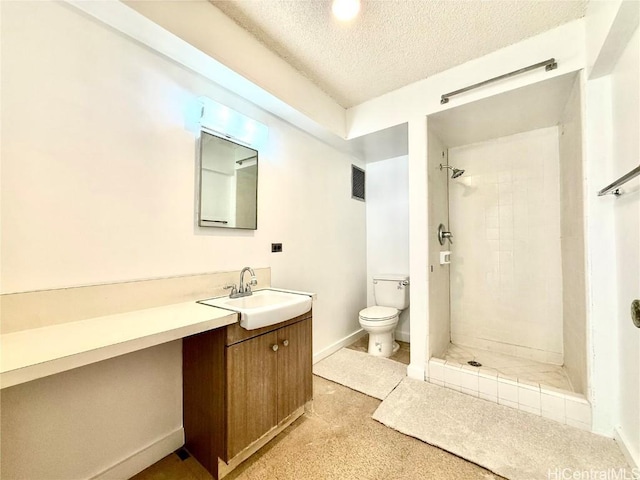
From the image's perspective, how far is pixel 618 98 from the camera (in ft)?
4.63

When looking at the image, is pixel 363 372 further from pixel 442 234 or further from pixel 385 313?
pixel 442 234

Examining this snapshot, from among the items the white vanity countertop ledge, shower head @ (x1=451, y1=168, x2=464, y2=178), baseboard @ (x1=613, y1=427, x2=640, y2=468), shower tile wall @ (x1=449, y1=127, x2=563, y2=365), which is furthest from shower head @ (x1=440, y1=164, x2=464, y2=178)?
the white vanity countertop ledge

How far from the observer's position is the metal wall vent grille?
3.04m

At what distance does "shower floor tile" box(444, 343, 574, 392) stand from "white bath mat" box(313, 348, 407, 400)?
570mm

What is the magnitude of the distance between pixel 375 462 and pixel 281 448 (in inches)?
20.1

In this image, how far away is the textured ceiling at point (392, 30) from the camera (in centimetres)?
149

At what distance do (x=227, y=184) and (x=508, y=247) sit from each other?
2656 millimetres

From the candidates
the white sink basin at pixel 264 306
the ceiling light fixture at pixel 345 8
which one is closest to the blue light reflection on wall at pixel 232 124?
the ceiling light fixture at pixel 345 8

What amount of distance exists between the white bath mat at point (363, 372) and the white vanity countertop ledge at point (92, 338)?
1.34 meters

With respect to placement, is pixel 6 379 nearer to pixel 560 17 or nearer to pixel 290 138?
pixel 290 138

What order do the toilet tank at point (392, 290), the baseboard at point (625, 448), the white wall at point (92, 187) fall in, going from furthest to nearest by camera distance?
1. the toilet tank at point (392, 290)
2. the baseboard at point (625, 448)
3. the white wall at point (92, 187)

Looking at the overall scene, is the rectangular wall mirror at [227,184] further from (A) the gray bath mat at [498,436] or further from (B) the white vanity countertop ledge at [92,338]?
(A) the gray bath mat at [498,436]

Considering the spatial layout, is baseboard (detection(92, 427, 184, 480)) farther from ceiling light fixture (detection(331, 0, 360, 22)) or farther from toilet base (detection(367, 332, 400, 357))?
ceiling light fixture (detection(331, 0, 360, 22))

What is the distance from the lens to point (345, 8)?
4.77 feet
